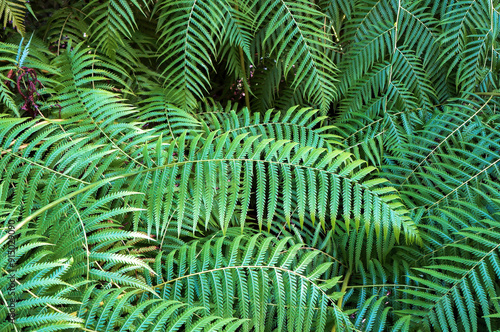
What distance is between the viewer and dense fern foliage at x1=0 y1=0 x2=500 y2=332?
103 centimetres

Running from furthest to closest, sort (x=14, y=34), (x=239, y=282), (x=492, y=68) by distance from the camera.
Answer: (x=492, y=68)
(x=14, y=34)
(x=239, y=282)

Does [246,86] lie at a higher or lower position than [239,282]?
higher

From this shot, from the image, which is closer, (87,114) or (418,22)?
(87,114)

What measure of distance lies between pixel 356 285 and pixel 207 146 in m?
0.84

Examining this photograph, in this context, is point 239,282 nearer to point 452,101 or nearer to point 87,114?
point 87,114

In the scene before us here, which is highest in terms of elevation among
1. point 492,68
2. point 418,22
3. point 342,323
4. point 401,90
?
point 418,22

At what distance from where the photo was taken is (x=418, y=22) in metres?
1.96

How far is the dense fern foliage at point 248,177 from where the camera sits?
3.37ft

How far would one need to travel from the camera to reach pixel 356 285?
154cm

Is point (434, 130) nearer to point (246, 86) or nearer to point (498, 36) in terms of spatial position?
point (498, 36)

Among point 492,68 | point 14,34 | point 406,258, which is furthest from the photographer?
point 492,68

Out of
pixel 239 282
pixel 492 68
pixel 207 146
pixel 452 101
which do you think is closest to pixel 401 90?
pixel 452 101

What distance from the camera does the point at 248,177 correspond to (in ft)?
3.86

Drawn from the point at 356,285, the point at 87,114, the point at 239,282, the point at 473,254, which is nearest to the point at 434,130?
the point at 473,254
